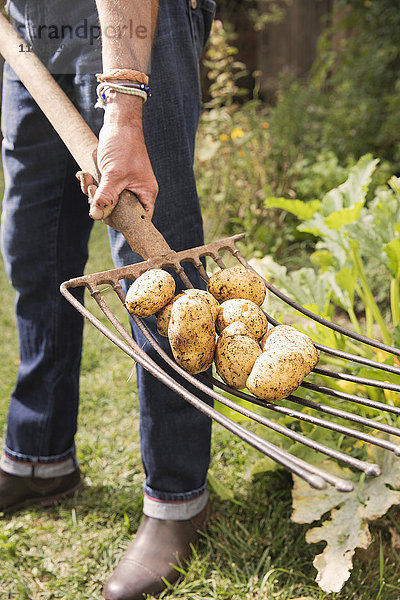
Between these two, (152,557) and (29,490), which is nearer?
(152,557)

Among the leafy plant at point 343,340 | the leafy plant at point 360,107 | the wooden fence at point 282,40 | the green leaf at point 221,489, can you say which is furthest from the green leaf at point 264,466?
the wooden fence at point 282,40

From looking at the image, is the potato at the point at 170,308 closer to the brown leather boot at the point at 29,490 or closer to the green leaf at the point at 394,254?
the green leaf at the point at 394,254

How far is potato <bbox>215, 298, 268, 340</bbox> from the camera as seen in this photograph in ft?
3.45

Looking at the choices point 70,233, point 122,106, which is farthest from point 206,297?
point 70,233

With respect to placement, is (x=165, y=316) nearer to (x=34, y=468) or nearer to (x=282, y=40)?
(x=34, y=468)

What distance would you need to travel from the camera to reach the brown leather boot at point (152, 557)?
1520 millimetres

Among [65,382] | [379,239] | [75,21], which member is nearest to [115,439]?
[65,382]

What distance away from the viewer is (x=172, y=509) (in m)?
1.63

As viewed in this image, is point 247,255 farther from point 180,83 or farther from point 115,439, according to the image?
point 180,83

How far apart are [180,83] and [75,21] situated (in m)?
0.29

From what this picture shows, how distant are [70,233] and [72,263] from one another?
0.31ft

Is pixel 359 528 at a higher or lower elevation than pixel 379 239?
lower

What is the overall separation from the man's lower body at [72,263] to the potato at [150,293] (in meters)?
0.35

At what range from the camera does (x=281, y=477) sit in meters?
1.85
